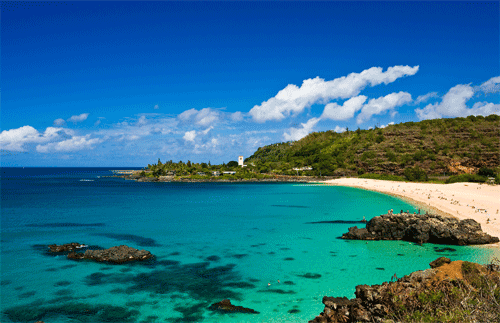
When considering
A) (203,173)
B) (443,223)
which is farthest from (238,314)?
(203,173)

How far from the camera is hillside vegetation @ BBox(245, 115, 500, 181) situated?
9025cm

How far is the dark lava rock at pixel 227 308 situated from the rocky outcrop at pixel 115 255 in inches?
309

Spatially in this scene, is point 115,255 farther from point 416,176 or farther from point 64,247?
point 416,176

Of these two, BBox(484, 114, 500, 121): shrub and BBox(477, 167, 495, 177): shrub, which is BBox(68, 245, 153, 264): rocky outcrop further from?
BBox(484, 114, 500, 121): shrub

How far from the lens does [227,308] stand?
1098 cm

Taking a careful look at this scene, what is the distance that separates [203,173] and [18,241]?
108293 mm

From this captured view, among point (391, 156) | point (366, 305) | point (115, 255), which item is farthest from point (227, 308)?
point (391, 156)

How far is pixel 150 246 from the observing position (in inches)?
817

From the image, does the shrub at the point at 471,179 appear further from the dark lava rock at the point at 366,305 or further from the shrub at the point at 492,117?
the shrub at the point at 492,117

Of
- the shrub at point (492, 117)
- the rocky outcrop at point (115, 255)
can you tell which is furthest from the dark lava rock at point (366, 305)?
the shrub at point (492, 117)

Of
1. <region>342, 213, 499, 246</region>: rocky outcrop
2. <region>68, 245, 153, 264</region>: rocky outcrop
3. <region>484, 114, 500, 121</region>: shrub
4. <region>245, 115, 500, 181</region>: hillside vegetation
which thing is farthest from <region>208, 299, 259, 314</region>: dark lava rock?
<region>484, 114, 500, 121</region>: shrub

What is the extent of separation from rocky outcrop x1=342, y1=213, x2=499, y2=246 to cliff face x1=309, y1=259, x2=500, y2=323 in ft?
37.5

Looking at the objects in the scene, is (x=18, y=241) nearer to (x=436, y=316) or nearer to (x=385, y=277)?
(x=385, y=277)

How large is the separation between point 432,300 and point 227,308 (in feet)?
21.8
